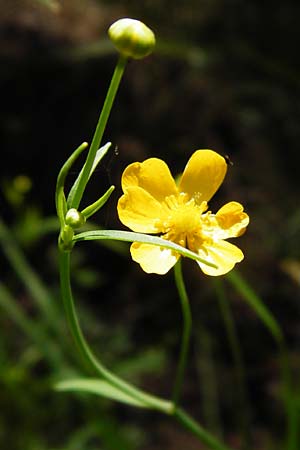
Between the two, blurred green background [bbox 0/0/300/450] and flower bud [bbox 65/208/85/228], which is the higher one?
blurred green background [bbox 0/0/300/450]

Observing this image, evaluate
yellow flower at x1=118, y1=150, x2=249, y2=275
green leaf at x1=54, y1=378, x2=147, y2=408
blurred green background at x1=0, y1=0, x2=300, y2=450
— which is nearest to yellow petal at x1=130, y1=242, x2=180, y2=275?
yellow flower at x1=118, y1=150, x2=249, y2=275

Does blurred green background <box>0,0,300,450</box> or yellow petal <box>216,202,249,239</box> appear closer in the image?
yellow petal <box>216,202,249,239</box>

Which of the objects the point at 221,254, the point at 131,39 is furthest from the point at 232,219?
the point at 131,39

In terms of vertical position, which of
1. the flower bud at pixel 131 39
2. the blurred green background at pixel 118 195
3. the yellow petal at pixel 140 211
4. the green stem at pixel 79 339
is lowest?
the green stem at pixel 79 339

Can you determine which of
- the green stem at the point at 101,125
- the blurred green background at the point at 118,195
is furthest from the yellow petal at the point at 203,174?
the blurred green background at the point at 118,195

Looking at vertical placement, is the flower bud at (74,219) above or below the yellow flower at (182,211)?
below

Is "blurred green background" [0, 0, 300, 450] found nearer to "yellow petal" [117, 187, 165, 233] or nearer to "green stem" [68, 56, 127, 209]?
"yellow petal" [117, 187, 165, 233]

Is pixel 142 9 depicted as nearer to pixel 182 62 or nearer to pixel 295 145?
pixel 182 62

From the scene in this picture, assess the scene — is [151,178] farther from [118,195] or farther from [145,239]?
[118,195]

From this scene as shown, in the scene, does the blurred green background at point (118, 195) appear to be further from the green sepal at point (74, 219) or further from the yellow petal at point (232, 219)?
the green sepal at point (74, 219)
